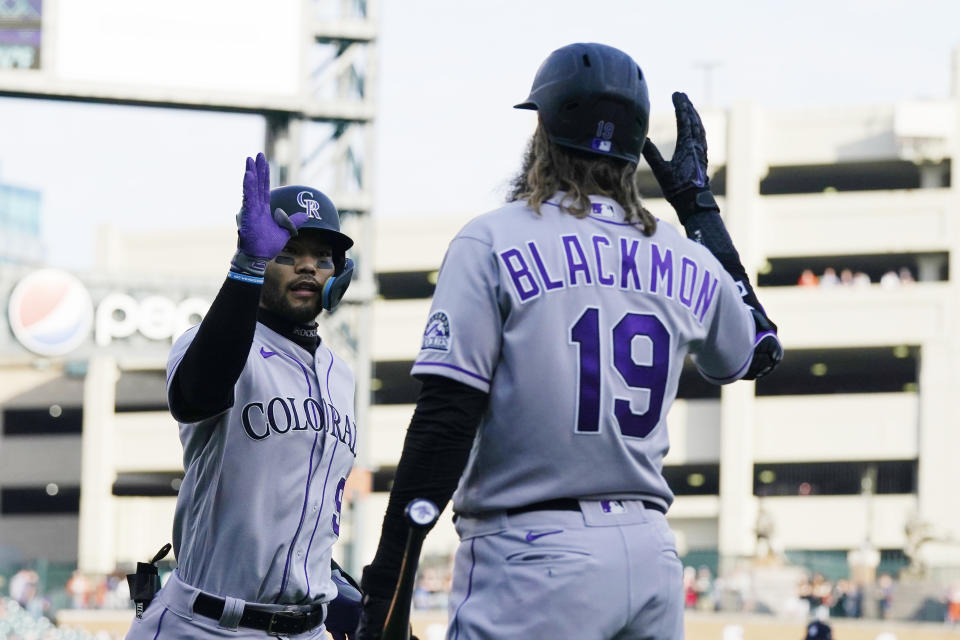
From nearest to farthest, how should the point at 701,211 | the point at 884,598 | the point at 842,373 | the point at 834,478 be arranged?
the point at 701,211, the point at 884,598, the point at 834,478, the point at 842,373

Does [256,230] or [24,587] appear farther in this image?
[24,587]

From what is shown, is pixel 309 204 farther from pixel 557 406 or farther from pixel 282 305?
pixel 557 406

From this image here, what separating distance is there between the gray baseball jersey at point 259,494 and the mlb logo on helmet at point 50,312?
957 inches

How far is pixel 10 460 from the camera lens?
5809 cm

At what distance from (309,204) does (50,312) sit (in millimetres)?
24770

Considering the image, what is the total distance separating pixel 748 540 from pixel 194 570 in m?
43.7

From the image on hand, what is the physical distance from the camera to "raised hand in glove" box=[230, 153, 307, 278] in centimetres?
446

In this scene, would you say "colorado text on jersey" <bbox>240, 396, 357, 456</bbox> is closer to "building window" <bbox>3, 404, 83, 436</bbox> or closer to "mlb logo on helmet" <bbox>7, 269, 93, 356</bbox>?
"mlb logo on helmet" <bbox>7, 269, 93, 356</bbox>

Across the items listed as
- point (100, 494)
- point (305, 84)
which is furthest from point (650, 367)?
point (100, 494)

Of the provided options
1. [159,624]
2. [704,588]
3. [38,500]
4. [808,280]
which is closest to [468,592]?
[159,624]

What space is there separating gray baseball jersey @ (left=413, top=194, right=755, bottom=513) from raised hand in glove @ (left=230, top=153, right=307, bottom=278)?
915 millimetres

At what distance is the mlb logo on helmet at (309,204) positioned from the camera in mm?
5488

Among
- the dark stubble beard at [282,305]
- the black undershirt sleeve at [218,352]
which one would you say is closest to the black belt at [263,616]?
the black undershirt sleeve at [218,352]

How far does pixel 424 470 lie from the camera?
11.7 feet
